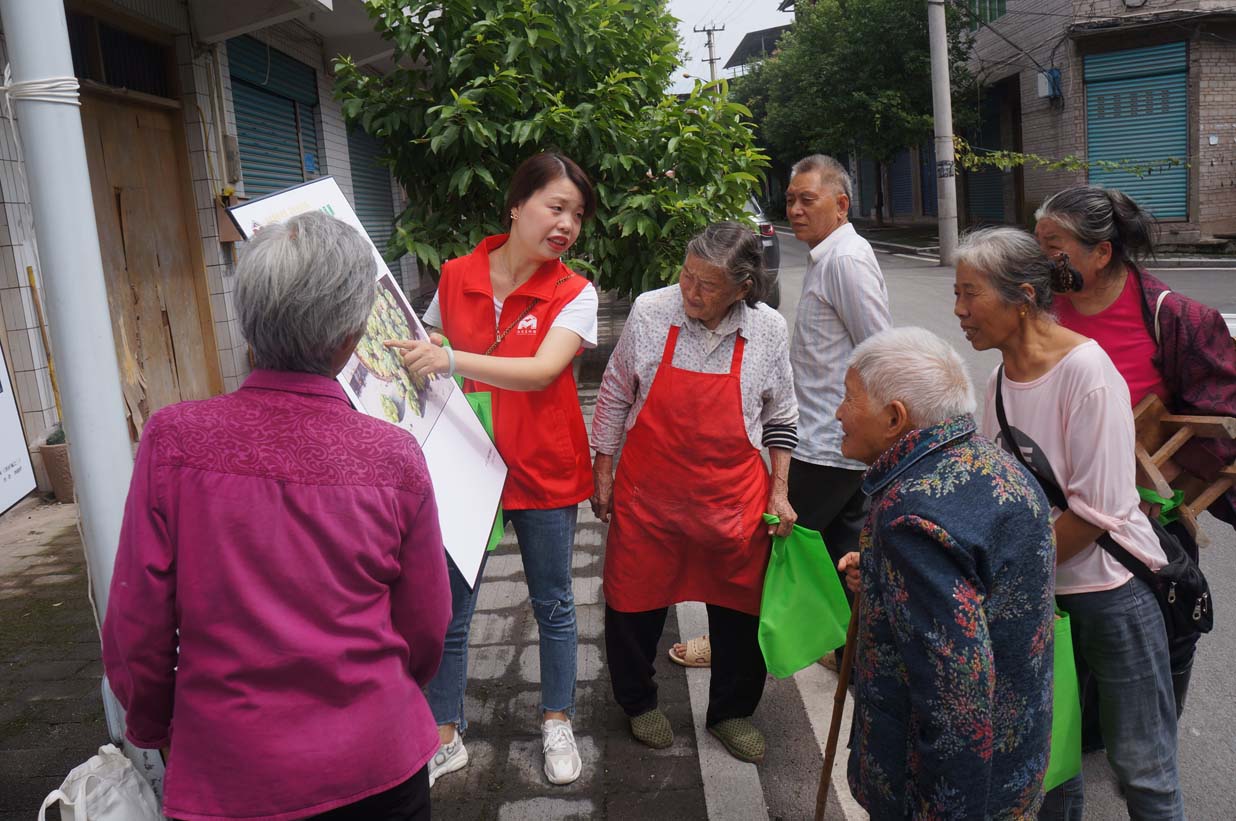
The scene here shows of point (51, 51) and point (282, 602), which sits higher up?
point (51, 51)

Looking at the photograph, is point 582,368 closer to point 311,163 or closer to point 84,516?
point 311,163

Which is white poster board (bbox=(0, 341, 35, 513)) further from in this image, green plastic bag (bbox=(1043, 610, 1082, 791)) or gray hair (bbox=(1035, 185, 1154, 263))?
gray hair (bbox=(1035, 185, 1154, 263))

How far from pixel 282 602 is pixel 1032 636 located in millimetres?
1342

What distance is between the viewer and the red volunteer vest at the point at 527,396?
9.46ft

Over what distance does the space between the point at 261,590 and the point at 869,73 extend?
25.7 metres

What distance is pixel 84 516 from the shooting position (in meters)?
2.19

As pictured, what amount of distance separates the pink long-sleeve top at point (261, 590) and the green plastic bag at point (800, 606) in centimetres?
162

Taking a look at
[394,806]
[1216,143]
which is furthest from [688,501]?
[1216,143]

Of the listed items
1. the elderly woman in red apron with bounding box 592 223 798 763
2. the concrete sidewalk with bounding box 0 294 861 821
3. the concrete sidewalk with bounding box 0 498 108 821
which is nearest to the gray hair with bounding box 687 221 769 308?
the elderly woman in red apron with bounding box 592 223 798 763

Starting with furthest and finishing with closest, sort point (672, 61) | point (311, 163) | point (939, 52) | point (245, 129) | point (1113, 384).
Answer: point (939, 52) → point (311, 163) → point (245, 129) → point (672, 61) → point (1113, 384)

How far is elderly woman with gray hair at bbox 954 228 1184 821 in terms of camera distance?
86.2 inches

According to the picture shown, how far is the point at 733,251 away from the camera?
112 inches

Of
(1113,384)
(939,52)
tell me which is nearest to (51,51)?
(1113,384)

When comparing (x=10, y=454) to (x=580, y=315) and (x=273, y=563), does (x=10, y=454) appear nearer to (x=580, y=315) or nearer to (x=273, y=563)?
(x=273, y=563)
